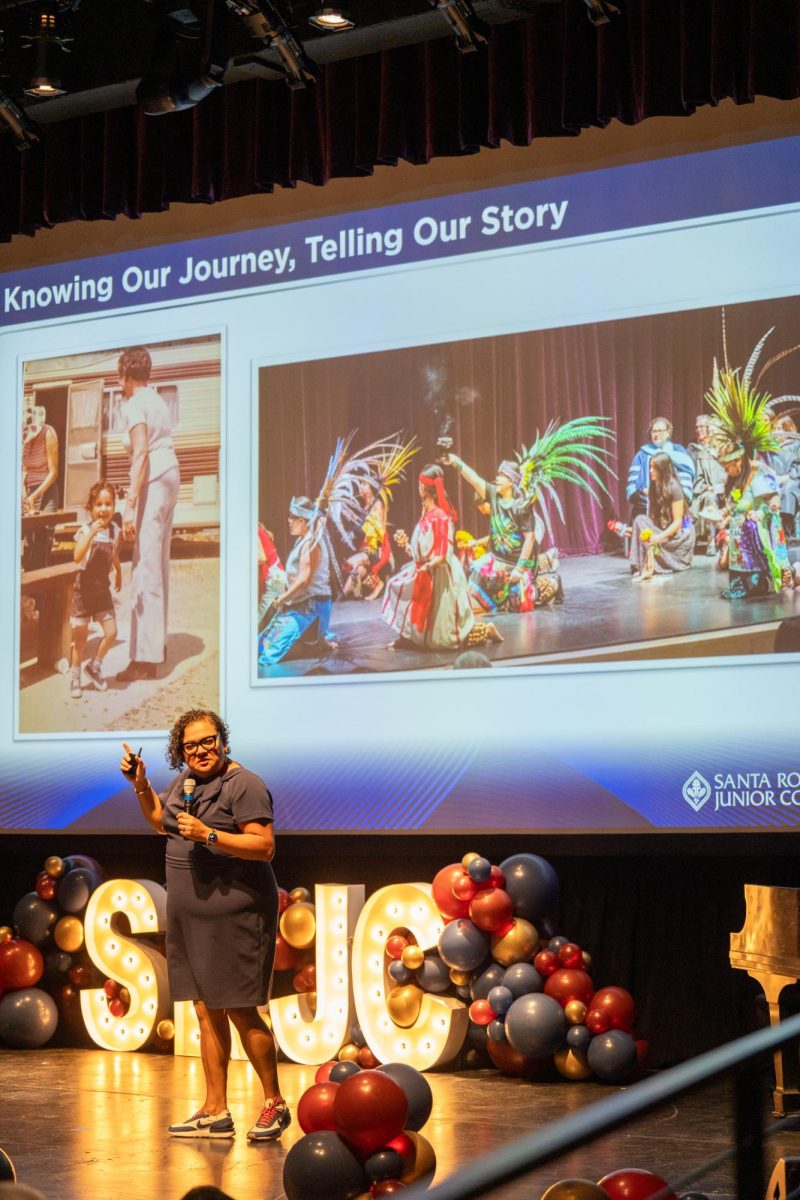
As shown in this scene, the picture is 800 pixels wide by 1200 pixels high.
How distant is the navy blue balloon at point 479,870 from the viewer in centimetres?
589

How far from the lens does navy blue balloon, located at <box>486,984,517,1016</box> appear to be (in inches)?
229

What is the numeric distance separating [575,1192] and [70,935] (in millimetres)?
4460


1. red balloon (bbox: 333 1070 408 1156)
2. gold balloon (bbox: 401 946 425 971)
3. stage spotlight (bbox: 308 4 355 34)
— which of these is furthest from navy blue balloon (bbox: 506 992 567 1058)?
stage spotlight (bbox: 308 4 355 34)

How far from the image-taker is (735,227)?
589 cm

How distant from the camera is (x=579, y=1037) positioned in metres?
5.71

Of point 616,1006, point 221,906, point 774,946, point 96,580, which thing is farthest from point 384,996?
point 96,580

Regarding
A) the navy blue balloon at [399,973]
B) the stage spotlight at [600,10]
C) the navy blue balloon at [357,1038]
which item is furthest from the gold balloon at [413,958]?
the stage spotlight at [600,10]

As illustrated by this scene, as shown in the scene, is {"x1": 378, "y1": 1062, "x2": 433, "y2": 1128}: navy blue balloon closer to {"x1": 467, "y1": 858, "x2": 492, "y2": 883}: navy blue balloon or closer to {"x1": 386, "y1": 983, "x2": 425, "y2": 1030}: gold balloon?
{"x1": 467, "y1": 858, "x2": 492, "y2": 883}: navy blue balloon

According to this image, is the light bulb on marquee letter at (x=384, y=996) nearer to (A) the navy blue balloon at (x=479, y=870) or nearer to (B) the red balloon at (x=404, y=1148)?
(A) the navy blue balloon at (x=479, y=870)

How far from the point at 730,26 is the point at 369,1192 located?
4.51 meters

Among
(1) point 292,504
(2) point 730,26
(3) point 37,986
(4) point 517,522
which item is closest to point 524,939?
(4) point 517,522

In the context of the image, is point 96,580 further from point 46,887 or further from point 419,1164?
point 419,1164

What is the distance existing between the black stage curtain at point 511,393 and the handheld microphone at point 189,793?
6.74ft

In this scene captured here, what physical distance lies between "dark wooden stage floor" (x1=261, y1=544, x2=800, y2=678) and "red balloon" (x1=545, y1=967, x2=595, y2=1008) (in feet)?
4.02
